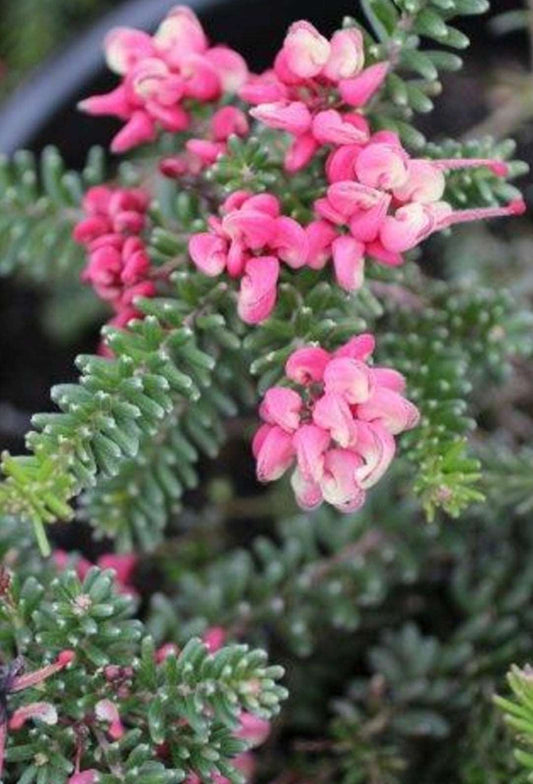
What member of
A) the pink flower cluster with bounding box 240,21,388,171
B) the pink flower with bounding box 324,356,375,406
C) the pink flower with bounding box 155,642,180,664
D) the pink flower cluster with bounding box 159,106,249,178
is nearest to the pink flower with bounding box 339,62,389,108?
the pink flower cluster with bounding box 240,21,388,171

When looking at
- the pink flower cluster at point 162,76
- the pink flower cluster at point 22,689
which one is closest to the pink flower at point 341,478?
the pink flower cluster at point 22,689

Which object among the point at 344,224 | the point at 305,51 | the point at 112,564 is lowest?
the point at 112,564

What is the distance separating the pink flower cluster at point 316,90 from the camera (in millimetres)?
973

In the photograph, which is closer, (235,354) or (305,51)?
(305,51)

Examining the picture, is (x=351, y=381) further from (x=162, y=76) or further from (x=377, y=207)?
(x=162, y=76)

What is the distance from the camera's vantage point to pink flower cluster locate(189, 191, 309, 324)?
0.95 m

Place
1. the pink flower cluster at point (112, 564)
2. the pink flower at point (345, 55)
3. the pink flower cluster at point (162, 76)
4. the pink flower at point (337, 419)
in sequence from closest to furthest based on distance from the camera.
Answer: the pink flower at point (337, 419), the pink flower at point (345, 55), the pink flower cluster at point (162, 76), the pink flower cluster at point (112, 564)

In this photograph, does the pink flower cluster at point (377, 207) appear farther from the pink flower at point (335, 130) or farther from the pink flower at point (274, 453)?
the pink flower at point (274, 453)

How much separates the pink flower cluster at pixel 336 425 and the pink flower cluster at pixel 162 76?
0.28 meters

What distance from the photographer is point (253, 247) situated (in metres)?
0.97

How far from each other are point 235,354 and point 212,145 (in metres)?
0.18

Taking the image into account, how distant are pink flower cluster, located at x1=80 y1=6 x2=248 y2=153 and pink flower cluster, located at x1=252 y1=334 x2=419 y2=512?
28 centimetres

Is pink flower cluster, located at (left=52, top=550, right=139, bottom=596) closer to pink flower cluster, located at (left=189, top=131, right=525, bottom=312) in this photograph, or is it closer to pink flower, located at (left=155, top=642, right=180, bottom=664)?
pink flower, located at (left=155, top=642, right=180, bottom=664)

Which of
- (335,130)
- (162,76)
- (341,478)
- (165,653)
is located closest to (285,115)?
(335,130)
